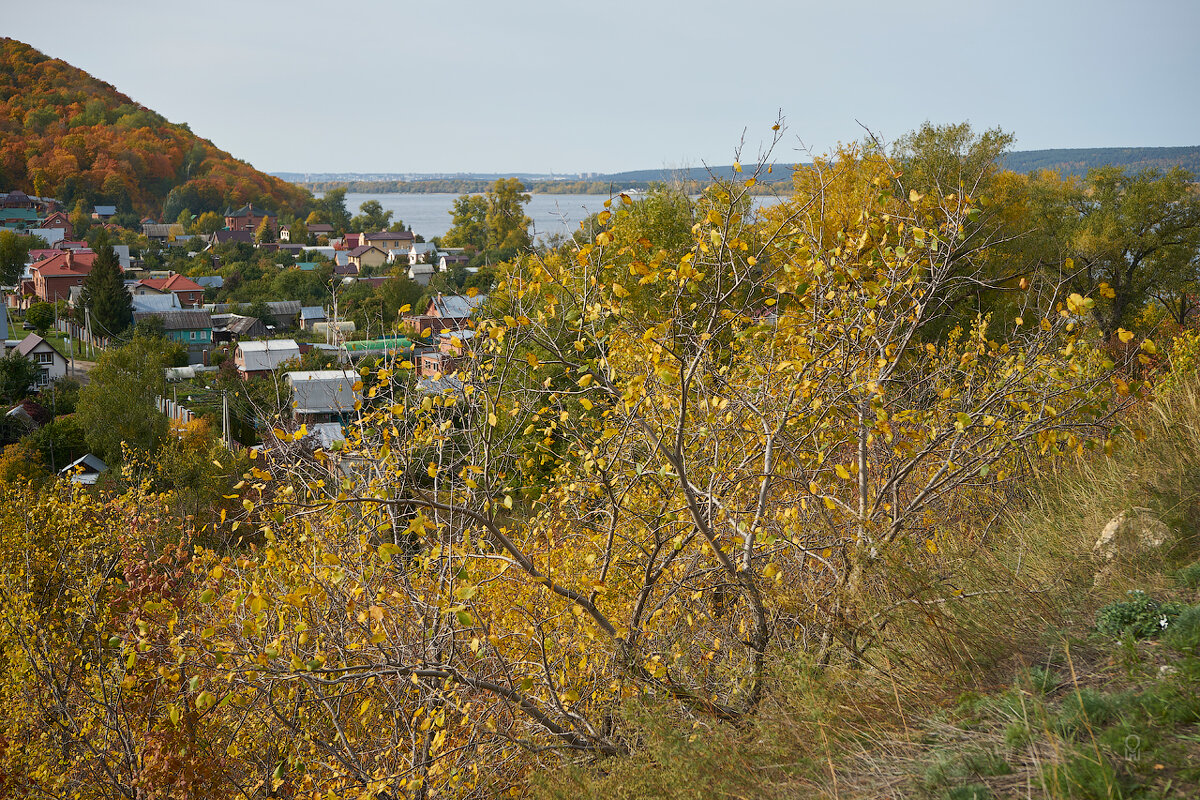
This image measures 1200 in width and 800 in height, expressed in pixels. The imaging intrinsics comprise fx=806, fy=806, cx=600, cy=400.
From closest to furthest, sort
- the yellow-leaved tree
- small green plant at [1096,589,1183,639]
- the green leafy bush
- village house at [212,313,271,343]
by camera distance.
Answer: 1. the green leafy bush
2. small green plant at [1096,589,1183,639]
3. the yellow-leaved tree
4. village house at [212,313,271,343]

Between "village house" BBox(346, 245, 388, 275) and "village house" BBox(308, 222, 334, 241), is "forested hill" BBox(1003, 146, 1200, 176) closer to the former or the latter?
"village house" BBox(346, 245, 388, 275)

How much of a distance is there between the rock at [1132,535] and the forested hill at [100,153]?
9725 centimetres

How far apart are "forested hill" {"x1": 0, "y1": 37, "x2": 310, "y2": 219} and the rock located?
97245 mm

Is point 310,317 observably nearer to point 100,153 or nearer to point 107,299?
point 107,299

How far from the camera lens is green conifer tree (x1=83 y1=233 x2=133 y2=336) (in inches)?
1718

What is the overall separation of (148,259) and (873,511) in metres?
75.2

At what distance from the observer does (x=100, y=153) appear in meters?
86.8

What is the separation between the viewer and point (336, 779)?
15.6ft

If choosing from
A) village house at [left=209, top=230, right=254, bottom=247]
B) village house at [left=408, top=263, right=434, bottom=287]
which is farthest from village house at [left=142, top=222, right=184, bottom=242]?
village house at [left=408, top=263, right=434, bottom=287]

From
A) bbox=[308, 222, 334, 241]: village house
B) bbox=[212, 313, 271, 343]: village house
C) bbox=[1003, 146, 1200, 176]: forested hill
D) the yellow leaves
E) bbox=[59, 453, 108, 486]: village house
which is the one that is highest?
bbox=[1003, 146, 1200, 176]: forested hill

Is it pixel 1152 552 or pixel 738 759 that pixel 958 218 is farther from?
pixel 738 759

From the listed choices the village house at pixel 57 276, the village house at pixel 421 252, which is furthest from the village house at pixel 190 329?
the village house at pixel 421 252

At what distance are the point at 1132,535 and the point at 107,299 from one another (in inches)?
1964

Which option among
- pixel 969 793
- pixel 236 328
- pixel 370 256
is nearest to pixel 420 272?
pixel 370 256
